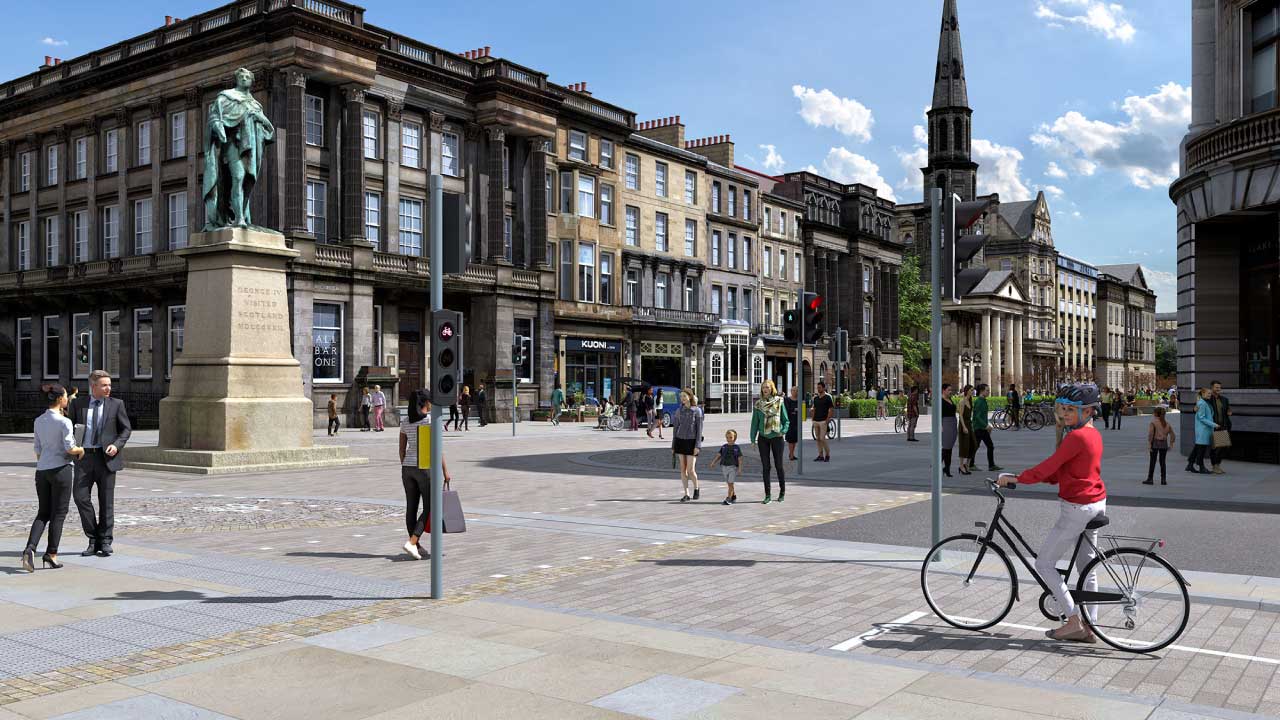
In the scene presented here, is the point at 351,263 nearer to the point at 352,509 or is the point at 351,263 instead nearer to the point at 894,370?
the point at 352,509

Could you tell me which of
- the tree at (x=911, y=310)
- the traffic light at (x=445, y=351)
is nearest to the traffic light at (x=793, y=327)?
the traffic light at (x=445, y=351)

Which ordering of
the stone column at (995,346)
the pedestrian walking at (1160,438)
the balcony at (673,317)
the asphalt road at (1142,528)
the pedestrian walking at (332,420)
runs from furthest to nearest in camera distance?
the stone column at (995,346)
the balcony at (673,317)
the pedestrian walking at (332,420)
the pedestrian walking at (1160,438)
the asphalt road at (1142,528)

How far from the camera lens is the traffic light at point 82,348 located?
47031 mm

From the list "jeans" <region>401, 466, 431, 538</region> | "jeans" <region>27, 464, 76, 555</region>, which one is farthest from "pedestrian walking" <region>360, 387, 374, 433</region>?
"jeans" <region>27, 464, 76, 555</region>

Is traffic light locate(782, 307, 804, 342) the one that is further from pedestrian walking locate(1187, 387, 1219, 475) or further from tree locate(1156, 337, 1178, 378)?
tree locate(1156, 337, 1178, 378)

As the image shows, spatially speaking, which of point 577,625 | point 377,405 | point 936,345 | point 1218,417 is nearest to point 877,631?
point 577,625

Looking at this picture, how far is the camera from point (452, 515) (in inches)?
389

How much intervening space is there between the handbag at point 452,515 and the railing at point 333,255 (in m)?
32.0

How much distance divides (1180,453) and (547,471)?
54.4 feet

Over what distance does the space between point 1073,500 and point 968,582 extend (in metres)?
1.08

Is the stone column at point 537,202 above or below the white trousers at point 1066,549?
above

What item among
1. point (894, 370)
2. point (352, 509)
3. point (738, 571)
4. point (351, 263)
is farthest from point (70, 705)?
point (894, 370)

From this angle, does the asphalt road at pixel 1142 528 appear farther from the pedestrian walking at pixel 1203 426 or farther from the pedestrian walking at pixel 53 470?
the pedestrian walking at pixel 53 470

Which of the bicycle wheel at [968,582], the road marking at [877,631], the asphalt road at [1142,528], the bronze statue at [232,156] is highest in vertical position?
the bronze statue at [232,156]
